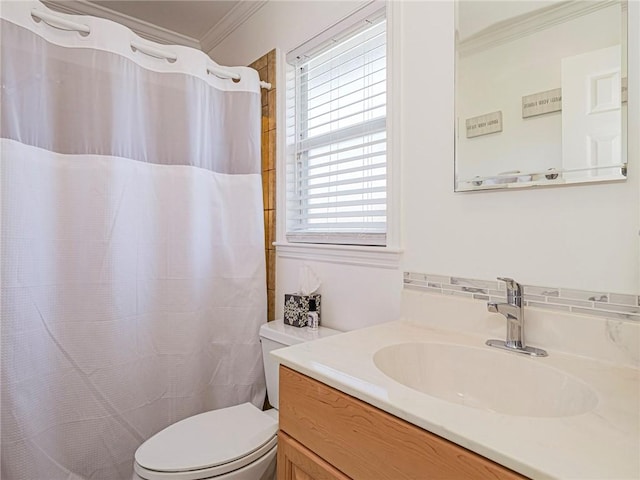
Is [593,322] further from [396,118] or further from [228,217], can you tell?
[228,217]

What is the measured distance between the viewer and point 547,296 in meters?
1.01

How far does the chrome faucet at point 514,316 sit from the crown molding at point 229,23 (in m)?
1.86

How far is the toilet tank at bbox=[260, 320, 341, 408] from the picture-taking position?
1.52 m

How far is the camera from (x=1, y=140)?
1269 millimetres

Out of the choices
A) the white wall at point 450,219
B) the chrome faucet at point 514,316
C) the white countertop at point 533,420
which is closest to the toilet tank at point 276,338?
the white wall at point 450,219

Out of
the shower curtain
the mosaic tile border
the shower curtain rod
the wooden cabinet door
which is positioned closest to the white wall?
the mosaic tile border

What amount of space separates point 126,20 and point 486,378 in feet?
8.59

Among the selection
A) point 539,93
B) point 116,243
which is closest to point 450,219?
point 539,93

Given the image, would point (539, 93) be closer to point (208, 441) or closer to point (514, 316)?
point (514, 316)

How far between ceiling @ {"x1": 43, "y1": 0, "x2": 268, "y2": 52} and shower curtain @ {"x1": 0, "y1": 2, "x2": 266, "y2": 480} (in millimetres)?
540

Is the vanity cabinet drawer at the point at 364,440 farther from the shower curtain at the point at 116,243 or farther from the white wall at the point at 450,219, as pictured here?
the shower curtain at the point at 116,243

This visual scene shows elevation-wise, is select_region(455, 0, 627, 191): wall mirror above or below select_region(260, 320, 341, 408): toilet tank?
above

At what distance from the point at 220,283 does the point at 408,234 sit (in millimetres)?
937

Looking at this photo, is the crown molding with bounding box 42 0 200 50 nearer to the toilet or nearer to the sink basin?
the toilet
